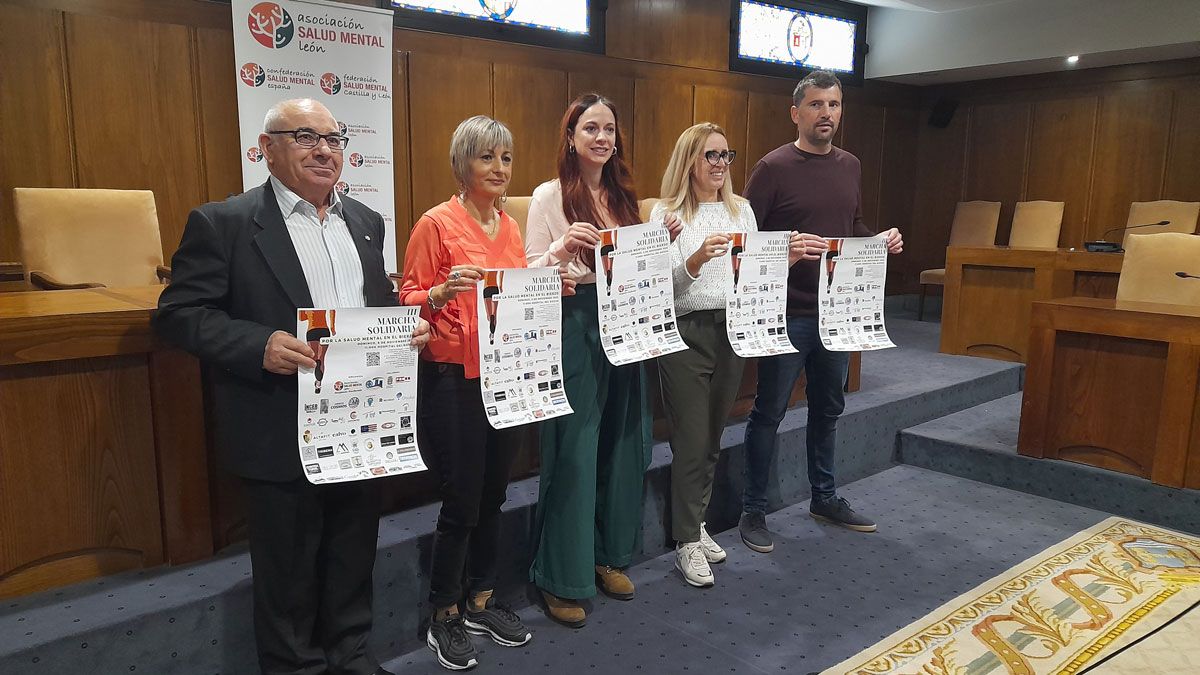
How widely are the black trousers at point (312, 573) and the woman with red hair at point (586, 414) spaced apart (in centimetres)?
59

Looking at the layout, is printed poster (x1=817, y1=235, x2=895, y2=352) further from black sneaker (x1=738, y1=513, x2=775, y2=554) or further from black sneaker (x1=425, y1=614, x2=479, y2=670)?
black sneaker (x1=425, y1=614, x2=479, y2=670)

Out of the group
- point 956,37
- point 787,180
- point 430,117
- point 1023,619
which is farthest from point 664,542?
point 956,37

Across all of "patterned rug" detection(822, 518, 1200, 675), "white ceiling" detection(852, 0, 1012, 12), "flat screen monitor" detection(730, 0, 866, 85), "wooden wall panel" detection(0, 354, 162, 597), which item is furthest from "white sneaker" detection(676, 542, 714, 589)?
"white ceiling" detection(852, 0, 1012, 12)

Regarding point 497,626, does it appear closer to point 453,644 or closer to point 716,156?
point 453,644

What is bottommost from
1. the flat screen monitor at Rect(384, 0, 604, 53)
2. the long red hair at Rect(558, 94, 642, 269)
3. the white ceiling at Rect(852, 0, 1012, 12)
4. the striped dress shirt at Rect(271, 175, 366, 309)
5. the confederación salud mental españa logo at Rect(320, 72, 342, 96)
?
the striped dress shirt at Rect(271, 175, 366, 309)

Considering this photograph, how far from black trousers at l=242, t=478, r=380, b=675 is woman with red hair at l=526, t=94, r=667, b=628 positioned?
0.59 metres

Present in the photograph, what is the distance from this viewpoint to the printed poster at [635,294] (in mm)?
2047

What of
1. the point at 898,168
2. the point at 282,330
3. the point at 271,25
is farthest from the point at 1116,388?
the point at 898,168

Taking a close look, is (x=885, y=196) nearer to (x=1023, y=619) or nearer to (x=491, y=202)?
(x=1023, y=619)

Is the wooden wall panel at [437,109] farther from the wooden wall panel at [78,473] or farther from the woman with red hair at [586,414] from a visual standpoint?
the wooden wall panel at [78,473]

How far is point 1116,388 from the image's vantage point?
3229 millimetres

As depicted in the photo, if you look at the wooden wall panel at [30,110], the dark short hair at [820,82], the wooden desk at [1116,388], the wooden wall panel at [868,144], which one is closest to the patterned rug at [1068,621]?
the wooden desk at [1116,388]

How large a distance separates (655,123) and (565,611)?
4.57 m

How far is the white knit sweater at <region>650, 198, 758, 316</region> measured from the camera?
2.32 m
